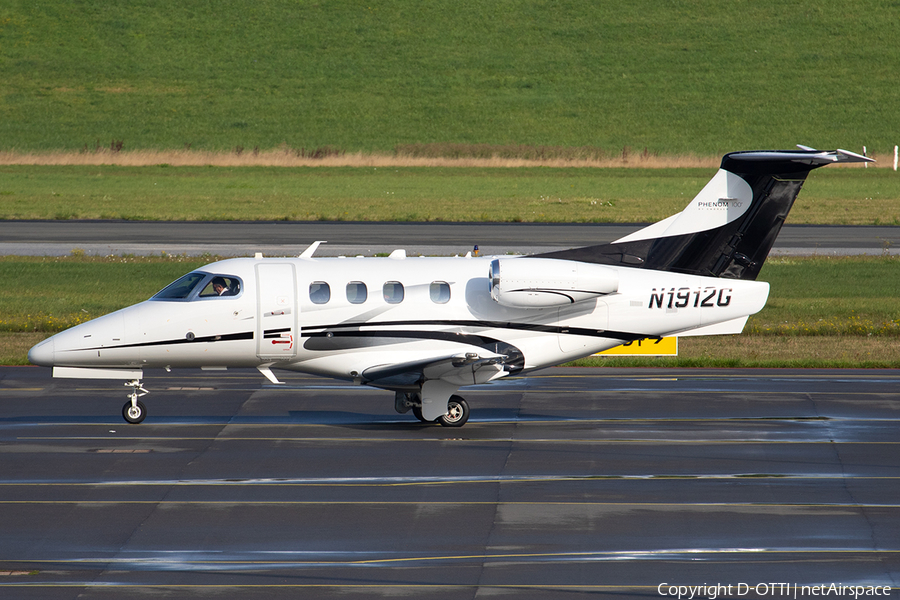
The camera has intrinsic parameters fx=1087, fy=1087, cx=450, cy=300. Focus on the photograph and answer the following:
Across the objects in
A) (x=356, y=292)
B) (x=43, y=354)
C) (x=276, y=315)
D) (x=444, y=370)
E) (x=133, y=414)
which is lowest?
(x=133, y=414)

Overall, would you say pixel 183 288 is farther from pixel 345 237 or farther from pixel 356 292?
pixel 345 237

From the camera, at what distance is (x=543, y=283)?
66.1ft

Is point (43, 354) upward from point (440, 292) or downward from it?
downward

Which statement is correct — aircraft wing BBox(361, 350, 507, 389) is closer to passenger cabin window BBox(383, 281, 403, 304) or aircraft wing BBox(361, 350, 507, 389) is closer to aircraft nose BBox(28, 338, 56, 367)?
Result: passenger cabin window BBox(383, 281, 403, 304)

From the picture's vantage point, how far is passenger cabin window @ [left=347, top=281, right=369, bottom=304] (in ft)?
66.9

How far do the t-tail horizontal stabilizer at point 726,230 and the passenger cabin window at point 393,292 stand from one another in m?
3.73

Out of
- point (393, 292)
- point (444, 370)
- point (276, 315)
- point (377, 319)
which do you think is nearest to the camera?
point (444, 370)

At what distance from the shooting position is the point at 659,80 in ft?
348

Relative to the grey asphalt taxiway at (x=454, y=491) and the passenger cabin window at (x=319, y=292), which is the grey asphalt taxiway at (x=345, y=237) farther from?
the passenger cabin window at (x=319, y=292)

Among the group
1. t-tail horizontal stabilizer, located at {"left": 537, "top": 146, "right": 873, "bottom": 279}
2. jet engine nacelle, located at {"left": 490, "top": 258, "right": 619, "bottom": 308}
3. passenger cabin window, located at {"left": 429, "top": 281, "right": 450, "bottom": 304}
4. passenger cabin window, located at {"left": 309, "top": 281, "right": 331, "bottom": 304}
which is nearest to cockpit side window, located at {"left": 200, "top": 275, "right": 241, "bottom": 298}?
passenger cabin window, located at {"left": 309, "top": 281, "right": 331, "bottom": 304}

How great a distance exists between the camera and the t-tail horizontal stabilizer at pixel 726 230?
20.9 meters

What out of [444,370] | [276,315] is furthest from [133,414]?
[444,370]

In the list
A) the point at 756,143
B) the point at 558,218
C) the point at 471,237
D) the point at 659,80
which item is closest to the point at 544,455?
the point at 471,237

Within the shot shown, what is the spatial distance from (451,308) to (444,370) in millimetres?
1300
